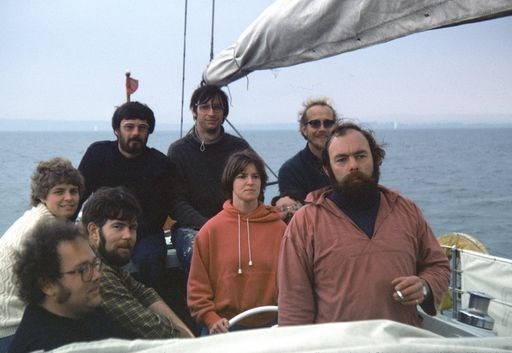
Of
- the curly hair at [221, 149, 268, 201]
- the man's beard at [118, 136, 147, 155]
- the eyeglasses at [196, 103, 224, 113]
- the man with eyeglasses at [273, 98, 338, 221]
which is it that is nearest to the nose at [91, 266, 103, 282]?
the curly hair at [221, 149, 268, 201]

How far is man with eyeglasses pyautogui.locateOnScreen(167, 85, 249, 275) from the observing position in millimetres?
4527

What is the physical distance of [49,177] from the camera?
3637 millimetres

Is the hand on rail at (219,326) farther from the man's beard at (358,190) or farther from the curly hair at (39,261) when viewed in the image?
the curly hair at (39,261)

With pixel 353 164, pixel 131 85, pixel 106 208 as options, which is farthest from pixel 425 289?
pixel 131 85

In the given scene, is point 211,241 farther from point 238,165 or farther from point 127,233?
point 127,233

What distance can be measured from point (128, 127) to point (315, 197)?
6.83 ft

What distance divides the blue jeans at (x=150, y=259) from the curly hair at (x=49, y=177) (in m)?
0.72

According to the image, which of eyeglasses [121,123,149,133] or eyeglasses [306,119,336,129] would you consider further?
eyeglasses [121,123,149,133]

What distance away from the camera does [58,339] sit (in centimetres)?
199

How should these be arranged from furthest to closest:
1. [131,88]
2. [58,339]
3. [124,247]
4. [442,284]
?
[131,88] < [124,247] < [442,284] < [58,339]

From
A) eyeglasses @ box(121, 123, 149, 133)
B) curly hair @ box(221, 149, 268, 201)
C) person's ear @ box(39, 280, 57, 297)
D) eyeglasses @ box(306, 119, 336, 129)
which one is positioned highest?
eyeglasses @ box(306, 119, 336, 129)

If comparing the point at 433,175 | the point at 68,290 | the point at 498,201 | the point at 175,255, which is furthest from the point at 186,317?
the point at 433,175

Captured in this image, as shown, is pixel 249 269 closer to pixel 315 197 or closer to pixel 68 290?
pixel 315 197

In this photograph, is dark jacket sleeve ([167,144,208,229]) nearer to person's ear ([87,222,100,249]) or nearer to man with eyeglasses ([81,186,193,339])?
man with eyeglasses ([81,186,193,339])
